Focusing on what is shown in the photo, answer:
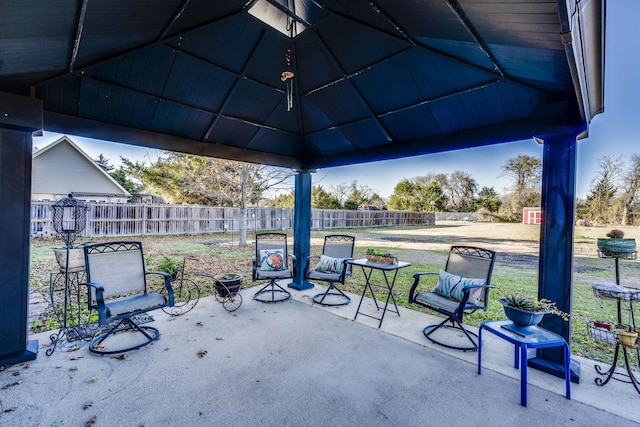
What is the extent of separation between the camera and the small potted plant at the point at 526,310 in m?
2.34

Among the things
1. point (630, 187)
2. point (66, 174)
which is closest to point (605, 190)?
point (630, 187)

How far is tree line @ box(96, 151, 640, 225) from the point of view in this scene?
19.7 ft

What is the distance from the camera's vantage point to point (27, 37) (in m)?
1.83

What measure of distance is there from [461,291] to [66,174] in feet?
17.4

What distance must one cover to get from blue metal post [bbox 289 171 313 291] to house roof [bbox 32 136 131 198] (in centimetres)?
299

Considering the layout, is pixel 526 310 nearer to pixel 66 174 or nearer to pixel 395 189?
pixel 66 174

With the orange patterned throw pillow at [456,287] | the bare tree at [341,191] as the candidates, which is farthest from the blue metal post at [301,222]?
the bare tree at [341,191]

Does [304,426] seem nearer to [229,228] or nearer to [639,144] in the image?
[639,144]

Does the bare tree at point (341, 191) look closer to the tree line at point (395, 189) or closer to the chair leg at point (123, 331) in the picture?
the tree line at point (395, 189)

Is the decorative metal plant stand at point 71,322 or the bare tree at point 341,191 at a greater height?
the bare tree at point 341,191

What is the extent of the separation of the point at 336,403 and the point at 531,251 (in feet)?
34.2

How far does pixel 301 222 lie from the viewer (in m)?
5.43

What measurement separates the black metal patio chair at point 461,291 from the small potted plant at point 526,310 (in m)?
0.50

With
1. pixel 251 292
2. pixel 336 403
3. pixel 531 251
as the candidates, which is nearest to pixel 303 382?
pixel 336 403
